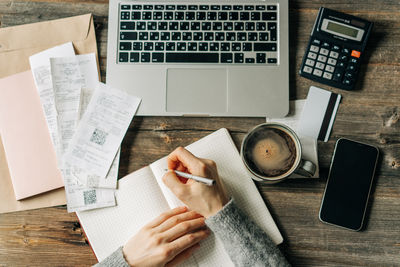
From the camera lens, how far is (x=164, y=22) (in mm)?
871

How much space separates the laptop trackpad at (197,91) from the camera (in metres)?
0.85

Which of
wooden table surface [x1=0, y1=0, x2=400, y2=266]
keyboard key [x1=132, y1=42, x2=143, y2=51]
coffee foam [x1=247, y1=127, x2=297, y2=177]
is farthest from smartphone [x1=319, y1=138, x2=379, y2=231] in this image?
keyboard key [x1=132, y1=42, x2=143, y2=51]

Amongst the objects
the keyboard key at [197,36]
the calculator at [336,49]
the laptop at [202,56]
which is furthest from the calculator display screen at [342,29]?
the keyboard key at [197,36]

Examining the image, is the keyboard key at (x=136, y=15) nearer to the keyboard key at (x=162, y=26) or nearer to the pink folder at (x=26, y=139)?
the keyboard key at (x=162, y=26)

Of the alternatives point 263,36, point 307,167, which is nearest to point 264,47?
point 263,36

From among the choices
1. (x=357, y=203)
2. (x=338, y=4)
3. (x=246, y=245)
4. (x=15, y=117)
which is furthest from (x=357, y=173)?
(x=15, y=117)

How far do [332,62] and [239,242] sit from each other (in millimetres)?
523

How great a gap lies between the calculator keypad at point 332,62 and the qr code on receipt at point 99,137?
566 millimetres

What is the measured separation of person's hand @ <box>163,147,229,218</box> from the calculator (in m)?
Answer: 0.38

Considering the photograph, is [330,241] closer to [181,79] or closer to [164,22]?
[181,79]

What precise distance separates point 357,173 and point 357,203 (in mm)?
75

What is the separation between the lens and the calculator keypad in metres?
0.83

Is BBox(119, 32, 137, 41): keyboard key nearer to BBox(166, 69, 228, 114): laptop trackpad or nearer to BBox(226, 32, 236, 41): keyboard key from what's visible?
BBox(166, 69, 228, 114): laptop trackpad

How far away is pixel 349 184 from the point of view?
31.7 inches
